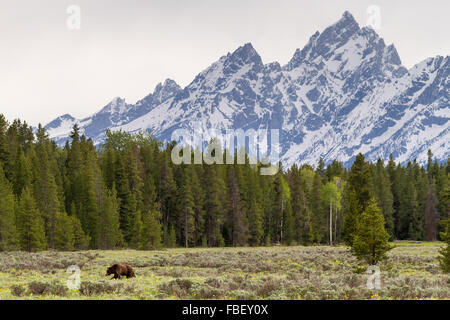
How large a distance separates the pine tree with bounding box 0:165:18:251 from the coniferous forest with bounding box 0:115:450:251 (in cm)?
11

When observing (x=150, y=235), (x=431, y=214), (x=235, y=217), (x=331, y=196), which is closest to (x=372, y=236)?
(x=150, y=235)

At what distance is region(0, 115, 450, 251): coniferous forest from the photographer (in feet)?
202

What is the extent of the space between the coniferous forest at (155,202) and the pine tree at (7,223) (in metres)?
0.11

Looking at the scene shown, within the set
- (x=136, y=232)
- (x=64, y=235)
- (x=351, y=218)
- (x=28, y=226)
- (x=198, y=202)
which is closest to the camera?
(x=351, y=218)

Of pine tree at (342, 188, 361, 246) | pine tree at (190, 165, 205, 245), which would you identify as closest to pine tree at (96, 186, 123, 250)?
pine tree at (190, 165, 205, 245)

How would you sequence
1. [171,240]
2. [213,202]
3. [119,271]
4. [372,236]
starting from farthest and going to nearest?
[213,202] < [171,240] < [372,236] < [119,271]

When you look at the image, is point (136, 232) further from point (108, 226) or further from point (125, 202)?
point (125, 202)

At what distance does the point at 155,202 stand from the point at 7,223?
28135mm

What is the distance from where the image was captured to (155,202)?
78.1 metres

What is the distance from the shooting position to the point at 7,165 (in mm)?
69625

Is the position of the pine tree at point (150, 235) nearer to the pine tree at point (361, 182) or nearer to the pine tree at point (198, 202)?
the pine tree at point (198, 202)

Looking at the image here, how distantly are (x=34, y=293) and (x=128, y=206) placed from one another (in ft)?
183

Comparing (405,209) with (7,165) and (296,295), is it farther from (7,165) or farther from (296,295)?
(296,295)
